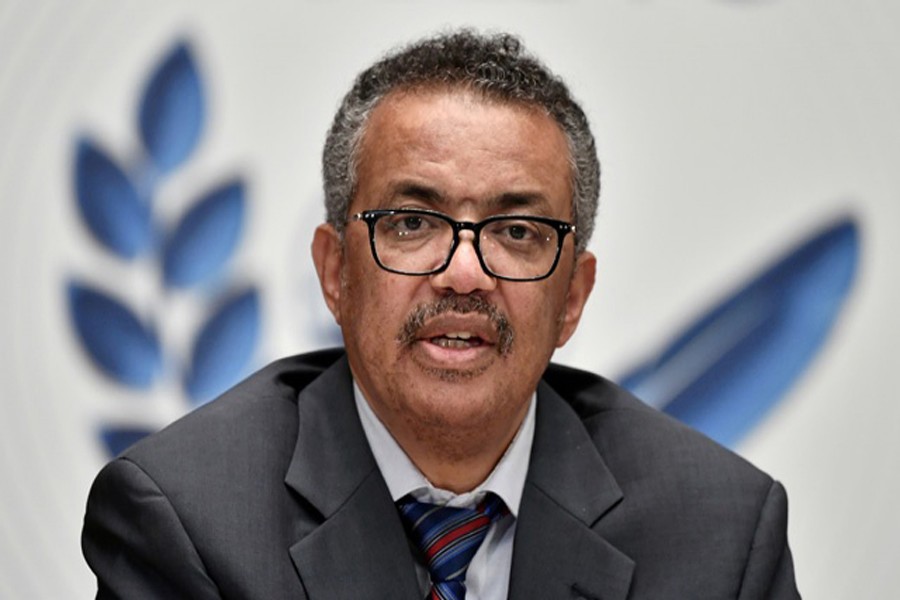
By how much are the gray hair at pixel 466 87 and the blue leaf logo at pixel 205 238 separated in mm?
950

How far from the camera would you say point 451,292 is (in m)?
2.51

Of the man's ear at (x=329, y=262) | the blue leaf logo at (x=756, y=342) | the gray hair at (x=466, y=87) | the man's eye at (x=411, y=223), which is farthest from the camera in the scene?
the blue leaf logo at (x=756, y=342)

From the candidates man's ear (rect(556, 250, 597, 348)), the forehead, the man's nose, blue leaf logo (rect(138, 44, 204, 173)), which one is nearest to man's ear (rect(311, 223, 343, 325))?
the forehead

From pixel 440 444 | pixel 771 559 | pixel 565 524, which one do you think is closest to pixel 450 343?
pixel 440 444

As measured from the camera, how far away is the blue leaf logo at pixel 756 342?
12.5 ft

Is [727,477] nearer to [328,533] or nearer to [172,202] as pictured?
[328,533]

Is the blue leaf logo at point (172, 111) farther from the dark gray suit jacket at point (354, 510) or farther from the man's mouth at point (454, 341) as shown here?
the man's mouth at point (454, 341)

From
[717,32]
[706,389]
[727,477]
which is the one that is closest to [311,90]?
[717,32]

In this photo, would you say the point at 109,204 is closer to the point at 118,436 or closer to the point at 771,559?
the point at 118,436

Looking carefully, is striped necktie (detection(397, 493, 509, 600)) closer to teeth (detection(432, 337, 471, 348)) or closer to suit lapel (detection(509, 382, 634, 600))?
suit lapel (detection(509, 382, 634, 600))

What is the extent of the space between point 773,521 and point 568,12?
1724 mm

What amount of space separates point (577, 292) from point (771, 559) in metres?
0.71

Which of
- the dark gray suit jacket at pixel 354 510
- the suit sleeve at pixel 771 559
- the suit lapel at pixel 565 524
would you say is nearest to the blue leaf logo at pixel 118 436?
the dark gray suit jacket at pixel 354 510

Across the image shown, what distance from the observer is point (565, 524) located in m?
2.70
